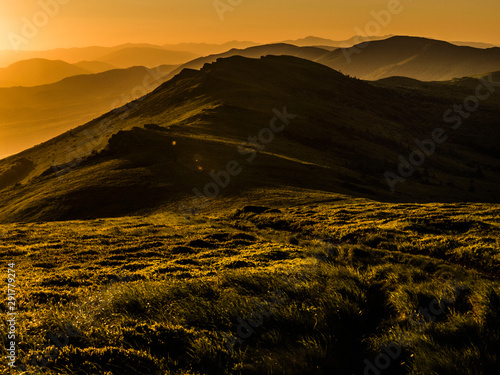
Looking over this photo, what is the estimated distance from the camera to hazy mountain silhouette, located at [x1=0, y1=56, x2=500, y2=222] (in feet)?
198

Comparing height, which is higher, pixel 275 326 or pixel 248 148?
pixel 248 148

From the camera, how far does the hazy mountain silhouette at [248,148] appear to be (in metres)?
60.3

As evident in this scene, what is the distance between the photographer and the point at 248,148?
7750 centimetres

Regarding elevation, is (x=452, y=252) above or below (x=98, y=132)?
below

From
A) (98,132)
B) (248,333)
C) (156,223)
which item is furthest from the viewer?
(98,132)

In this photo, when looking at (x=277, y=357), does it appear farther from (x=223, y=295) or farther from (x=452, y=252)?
(x=452, y=252)

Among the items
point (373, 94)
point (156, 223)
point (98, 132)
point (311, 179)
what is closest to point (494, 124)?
point (373, 94)

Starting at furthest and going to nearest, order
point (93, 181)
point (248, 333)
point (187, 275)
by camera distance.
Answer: point (93, 181) < point (187, 275) < point (248, 333)

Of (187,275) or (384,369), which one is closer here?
(384,369)

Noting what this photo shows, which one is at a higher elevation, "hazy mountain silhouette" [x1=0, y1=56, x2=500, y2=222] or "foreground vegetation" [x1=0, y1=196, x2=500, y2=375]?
"hazy mountain silhouette" [x1=0, y1=56, x2=500, y2=222]

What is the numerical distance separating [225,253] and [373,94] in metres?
175

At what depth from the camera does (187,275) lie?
51.5 ft

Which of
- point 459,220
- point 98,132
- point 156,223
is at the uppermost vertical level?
point 98,132

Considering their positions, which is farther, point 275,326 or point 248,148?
point 248,148
